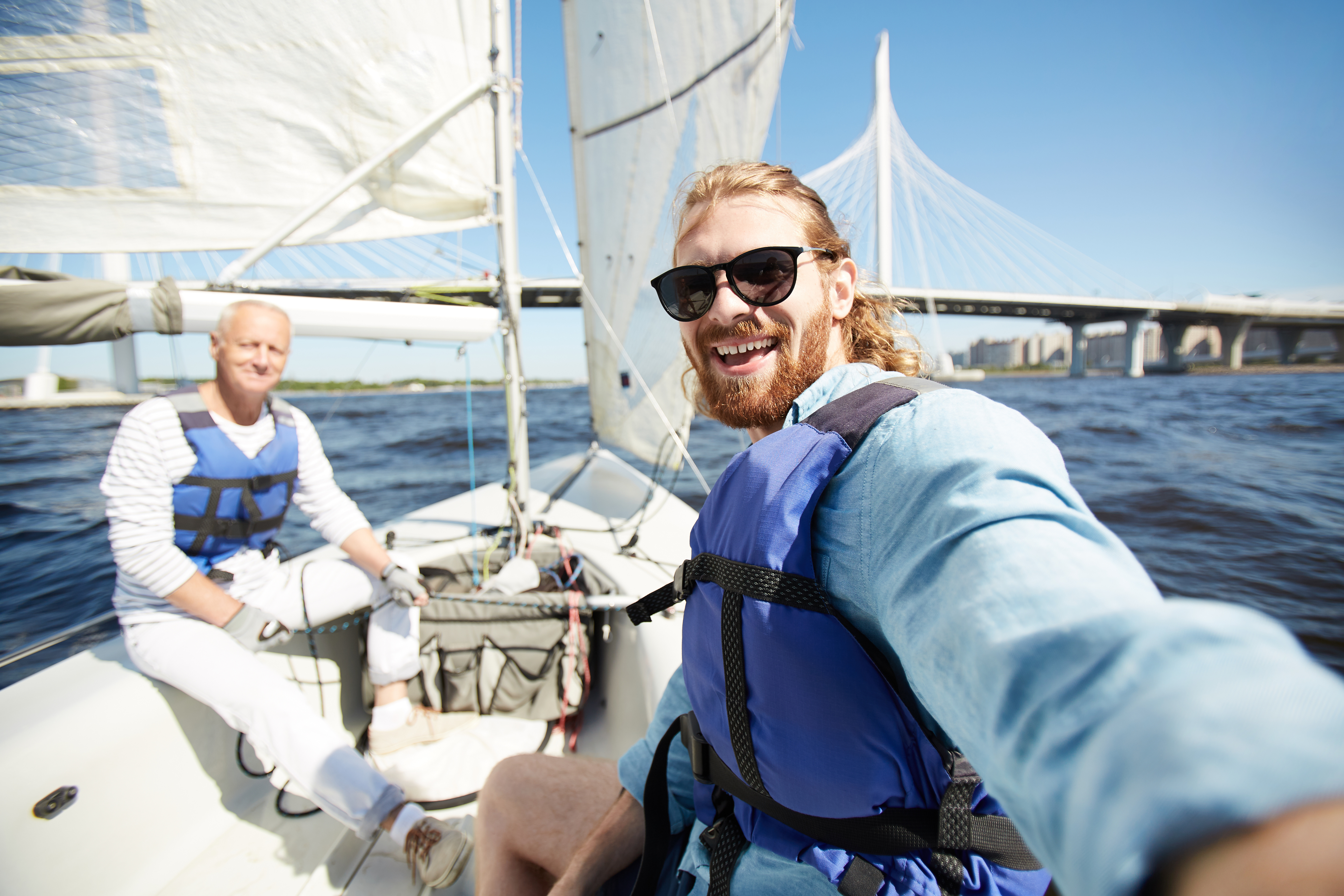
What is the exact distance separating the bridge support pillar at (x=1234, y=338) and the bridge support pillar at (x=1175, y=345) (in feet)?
4.46

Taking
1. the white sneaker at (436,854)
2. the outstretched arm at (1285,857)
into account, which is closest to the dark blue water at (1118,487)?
the white sneaker at (436,854)

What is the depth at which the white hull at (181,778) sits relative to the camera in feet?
4.33

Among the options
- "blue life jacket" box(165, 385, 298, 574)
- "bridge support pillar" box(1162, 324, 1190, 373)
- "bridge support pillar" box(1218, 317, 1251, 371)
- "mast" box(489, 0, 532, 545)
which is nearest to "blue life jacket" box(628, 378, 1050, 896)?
"blue life jacket" box(165, 385, 298, 574)

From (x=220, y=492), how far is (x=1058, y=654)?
222 cm

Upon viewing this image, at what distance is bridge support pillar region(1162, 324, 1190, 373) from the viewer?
91.2 ft

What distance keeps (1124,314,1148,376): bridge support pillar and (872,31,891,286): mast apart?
1581 cm

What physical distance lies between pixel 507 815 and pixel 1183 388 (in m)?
28.6

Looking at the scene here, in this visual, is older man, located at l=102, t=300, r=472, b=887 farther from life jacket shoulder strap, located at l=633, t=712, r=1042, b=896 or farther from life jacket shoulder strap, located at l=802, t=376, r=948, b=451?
life jacket shoulder strap, located at l=802, t=376, r=948, b=451

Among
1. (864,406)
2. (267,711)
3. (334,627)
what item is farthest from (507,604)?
(864,406)

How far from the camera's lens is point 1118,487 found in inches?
284

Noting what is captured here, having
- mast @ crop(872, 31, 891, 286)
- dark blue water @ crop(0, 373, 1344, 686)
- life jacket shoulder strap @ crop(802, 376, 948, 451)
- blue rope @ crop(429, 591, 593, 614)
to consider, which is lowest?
dark blue water @ crop(0, 373, 1344, 686)

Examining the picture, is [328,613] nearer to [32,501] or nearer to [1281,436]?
[32,501]

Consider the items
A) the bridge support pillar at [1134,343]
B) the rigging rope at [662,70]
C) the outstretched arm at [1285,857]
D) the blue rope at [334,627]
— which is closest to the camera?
the outstretched arm at [1285,857]

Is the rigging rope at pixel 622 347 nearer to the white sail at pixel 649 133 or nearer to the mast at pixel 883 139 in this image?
the white sail at pixel 649 133
